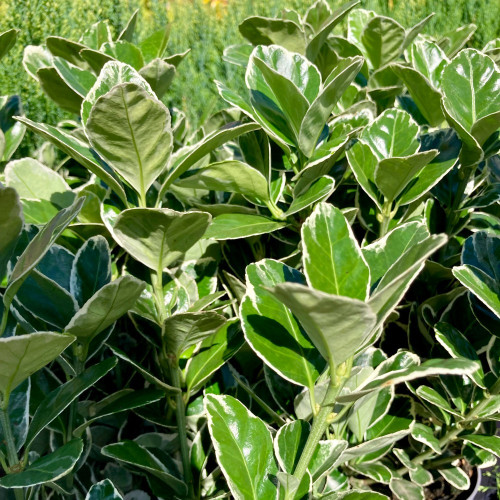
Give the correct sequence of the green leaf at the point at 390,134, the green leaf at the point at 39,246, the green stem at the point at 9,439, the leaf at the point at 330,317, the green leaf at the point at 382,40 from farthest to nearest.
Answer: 1. the green leaf at the point at 382,40
2. the green leaf at the point at 390,134
3. the green stem at the point at 9,439
4. the green leaf at the point at 39,246
5. the leaf at the point at 330,317

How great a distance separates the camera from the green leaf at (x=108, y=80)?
943mm

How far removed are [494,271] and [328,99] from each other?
1.25 ft

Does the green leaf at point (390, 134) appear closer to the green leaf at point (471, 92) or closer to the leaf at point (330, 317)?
the green leaf at point (471, 92)

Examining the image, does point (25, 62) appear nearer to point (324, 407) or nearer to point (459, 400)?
point (324, 407)

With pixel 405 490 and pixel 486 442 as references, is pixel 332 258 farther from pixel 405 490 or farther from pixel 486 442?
pixel 405 490

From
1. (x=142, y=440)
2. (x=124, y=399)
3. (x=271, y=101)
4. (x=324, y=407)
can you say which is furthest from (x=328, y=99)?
(x=142, y=440)

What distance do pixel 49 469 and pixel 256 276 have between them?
37cm

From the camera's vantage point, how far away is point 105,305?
82cm

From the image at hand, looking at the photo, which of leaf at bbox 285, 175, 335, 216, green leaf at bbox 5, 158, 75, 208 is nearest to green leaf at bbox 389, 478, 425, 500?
leaf at bbox 285, 175, 335, 216

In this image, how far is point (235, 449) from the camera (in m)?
0.90

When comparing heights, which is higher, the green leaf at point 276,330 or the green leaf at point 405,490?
the green leaf at point 276,330

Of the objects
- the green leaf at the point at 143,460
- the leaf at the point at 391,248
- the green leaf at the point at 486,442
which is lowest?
the green leaf at the point at 486,442

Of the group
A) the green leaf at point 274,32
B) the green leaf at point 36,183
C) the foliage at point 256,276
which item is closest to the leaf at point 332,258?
the foliage at point 256,276

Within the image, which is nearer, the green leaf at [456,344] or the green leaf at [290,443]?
the green leaf at [290,443]
